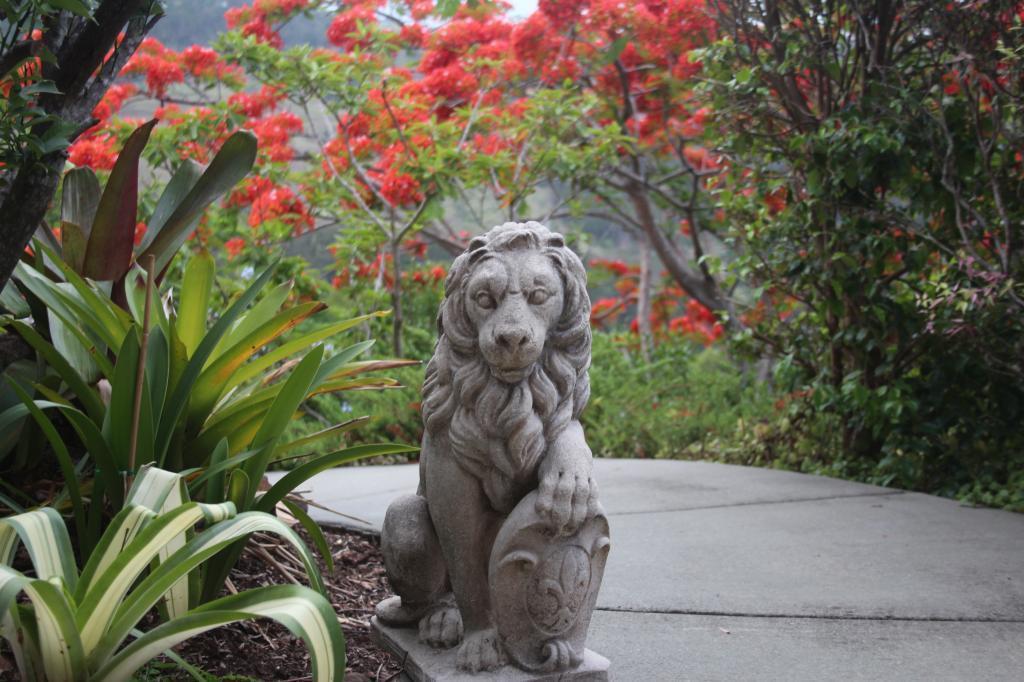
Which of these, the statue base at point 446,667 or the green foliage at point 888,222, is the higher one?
the green foliage at point 888,222

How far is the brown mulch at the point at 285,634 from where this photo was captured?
7.63 feet

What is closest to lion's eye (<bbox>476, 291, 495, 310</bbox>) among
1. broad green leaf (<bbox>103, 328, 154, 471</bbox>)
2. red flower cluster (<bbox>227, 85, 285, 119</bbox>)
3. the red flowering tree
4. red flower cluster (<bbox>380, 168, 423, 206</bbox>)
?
broad green leaf (<bbox>103, 328, 154, 471</bbox>)

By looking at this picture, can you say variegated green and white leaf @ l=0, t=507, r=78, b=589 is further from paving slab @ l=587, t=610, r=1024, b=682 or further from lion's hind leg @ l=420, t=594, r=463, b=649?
paving slab @ l=587, t=610, r=1024, b=682

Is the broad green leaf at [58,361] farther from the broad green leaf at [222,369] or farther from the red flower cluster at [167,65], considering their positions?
the red flower cluster at [167,65]

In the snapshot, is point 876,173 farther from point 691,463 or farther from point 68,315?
point 68,315

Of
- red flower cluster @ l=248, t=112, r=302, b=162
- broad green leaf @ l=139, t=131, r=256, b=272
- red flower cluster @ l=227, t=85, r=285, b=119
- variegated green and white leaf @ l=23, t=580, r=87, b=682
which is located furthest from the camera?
red flower cluster @ l=248, t=112, r=302, b=162

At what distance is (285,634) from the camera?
8.54 feet

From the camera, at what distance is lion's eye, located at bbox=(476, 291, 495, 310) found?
201 cm

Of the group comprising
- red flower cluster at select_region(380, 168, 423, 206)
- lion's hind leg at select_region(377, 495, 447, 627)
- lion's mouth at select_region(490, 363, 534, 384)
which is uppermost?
red flower cluster at select_region(380, 168, 423, 206)

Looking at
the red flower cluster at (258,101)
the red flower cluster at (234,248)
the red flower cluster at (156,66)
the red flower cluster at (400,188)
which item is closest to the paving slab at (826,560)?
the red flower cluster at (400,188)

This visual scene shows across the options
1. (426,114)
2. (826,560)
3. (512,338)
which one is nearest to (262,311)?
(512,338)

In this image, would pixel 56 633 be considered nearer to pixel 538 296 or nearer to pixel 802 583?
pixel 538 296

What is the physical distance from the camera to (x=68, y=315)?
2668 millimetres

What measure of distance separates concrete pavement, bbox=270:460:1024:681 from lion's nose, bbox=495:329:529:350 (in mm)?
973
